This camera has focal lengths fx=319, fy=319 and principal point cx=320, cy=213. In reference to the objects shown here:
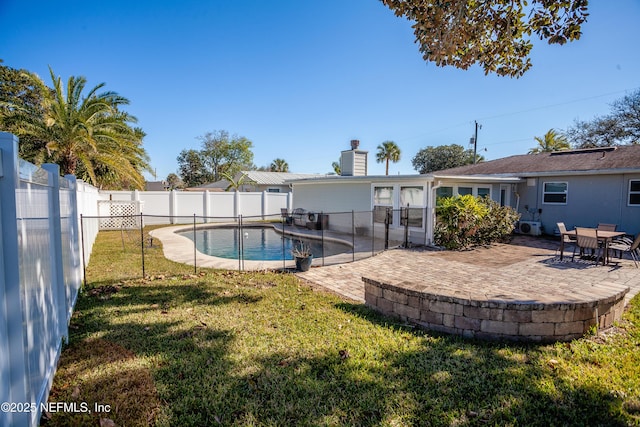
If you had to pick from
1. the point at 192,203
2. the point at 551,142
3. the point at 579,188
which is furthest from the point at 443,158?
the point at 192,203

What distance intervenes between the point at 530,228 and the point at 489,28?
39.2ft

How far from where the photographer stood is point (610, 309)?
14.6ft

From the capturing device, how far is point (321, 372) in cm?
331

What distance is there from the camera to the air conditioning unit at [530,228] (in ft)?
47.5

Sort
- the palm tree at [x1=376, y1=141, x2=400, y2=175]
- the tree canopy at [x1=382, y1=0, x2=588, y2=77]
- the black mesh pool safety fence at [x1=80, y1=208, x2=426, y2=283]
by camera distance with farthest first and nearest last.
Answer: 1. the palm tree at [x1=376, y1=141, x2=400, y2=175]
2. the black mesh pool safety fence at [x1=80, y1=208, x2=426, y2=283]
3. the tree canopy at [x1=382, y1=0, x2=588, y2=77]

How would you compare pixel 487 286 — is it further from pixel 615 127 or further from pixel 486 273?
pixel 615 127

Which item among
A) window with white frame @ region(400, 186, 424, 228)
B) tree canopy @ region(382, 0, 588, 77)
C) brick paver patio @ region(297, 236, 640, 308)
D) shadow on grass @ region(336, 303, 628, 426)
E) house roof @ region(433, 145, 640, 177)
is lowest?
brick paver patio @ region(297, 236, 640, 308)

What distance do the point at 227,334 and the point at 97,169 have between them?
17.2 meters

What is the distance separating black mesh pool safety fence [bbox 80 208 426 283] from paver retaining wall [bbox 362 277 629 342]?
4012 millimetres

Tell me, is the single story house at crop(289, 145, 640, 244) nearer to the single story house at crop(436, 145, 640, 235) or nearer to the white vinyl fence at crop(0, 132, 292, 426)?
the single story house at crop(436, 145, 640, 235)

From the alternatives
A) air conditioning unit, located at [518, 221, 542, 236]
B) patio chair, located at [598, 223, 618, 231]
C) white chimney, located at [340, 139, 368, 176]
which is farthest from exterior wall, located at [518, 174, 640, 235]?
white chimney, located at [340, 139, 368, 176]

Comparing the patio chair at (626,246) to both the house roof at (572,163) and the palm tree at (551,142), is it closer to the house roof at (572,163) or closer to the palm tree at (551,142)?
the house roof at (572,163)

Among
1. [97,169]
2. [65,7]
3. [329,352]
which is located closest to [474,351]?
[329,352]

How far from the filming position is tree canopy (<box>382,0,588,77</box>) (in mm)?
Answer: 4879
